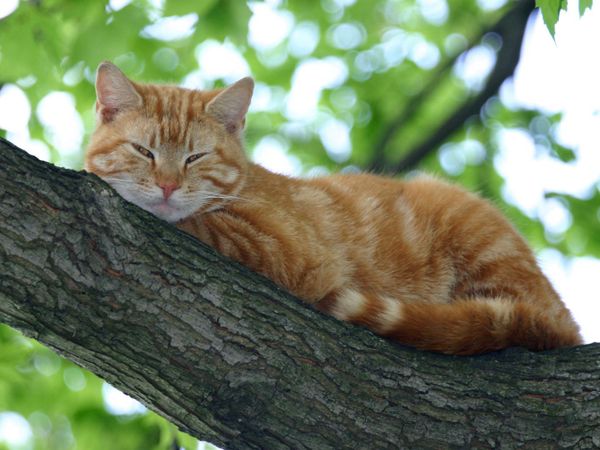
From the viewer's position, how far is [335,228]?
3867mm

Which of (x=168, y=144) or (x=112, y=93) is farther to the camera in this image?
(x=112, y=93)

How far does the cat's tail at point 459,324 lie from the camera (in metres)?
2.96

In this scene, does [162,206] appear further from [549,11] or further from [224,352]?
[549,11]

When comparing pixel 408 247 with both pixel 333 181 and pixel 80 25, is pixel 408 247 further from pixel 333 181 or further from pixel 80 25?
pixel 80 25

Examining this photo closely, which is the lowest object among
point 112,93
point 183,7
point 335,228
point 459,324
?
point 459,324

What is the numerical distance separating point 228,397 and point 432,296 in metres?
1.48

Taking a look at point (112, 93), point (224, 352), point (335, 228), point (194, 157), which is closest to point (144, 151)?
point (194, 157)

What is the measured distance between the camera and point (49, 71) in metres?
4.89

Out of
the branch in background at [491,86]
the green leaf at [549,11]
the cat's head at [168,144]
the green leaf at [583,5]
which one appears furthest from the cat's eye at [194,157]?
the branch in background at [491,86]

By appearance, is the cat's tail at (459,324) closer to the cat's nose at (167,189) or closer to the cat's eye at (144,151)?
the cat's nose at (167,189)

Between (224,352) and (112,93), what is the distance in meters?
1.61

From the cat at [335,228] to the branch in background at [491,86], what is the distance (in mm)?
2041

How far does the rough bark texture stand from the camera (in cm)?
246

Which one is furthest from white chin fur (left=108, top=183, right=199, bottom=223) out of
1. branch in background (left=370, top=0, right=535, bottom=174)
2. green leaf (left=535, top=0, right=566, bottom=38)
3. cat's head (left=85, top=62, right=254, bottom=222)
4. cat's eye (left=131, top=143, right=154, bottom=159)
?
branch in background (left=370, top=0, right=535, bottom=174)
